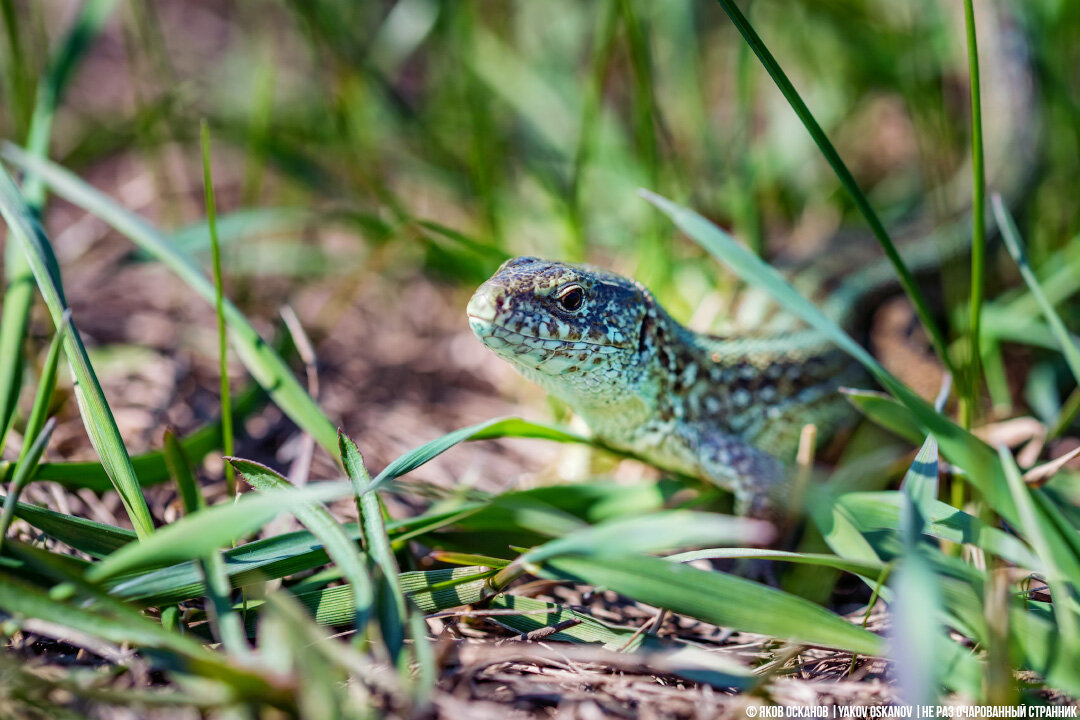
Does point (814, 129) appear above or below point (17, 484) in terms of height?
above

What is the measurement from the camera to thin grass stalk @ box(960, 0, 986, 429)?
2047mm

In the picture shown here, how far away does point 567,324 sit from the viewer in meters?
2.62

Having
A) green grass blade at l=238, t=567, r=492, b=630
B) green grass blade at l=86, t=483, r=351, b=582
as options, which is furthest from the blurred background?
green grass blade at l=86, t=483, r=351, b=582

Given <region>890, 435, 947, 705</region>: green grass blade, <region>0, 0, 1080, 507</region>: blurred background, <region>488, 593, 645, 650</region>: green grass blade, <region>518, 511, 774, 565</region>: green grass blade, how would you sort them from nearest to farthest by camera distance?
<region>890, 435, 947, 705</region>: green grass blade
<region>518, 511, 774, 565</region>: green grass blade
<region>488, 593, 645, 650</region>: green grass blade
<region>0, 0, 1080, 507</region>: blurred background

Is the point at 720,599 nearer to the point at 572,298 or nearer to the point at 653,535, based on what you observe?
the point at 653,535

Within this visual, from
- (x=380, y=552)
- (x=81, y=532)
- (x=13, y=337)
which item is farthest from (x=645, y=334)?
(x=13, y=337)

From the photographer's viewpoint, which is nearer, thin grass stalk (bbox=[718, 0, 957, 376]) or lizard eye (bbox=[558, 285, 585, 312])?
thin grass stalk (bbox=[718, 0, 957, 376])

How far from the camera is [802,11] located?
5.48 metres

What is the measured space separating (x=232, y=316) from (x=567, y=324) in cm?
123

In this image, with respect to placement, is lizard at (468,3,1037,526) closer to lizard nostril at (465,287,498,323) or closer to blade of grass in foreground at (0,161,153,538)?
lizard nostril at (465,287,498,323)

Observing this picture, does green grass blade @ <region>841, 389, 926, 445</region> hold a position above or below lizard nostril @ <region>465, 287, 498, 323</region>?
below

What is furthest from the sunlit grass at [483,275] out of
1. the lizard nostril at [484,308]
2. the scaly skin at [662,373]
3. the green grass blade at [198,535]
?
the lizard nostril at [484,308]

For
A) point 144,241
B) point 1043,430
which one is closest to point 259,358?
point 144,241

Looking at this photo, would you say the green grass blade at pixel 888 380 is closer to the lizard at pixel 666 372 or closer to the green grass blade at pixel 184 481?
the lizard at pixel 666 372
